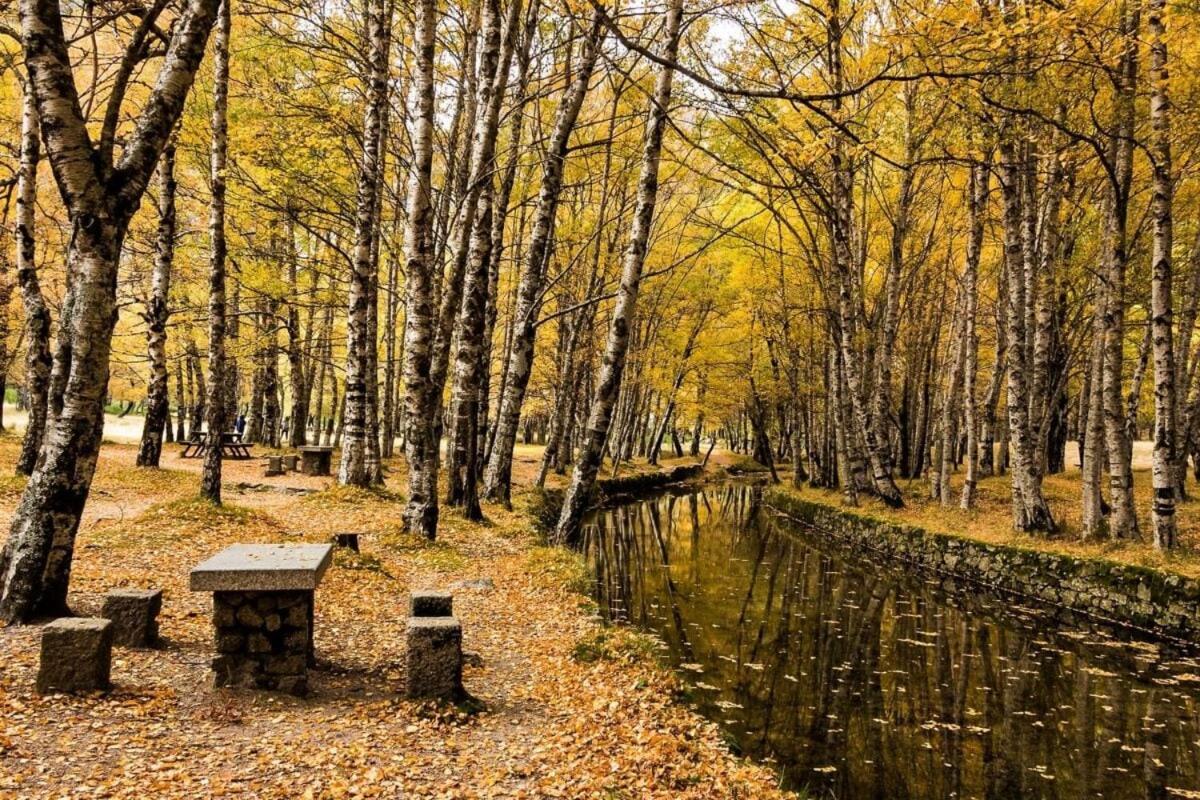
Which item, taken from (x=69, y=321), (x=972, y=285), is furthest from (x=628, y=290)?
(x=972, y=285)

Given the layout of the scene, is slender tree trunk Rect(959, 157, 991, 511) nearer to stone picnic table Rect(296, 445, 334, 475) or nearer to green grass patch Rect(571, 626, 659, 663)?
green grass patch Rect(571, 626, 659, 663)

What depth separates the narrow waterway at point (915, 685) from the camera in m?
6.46

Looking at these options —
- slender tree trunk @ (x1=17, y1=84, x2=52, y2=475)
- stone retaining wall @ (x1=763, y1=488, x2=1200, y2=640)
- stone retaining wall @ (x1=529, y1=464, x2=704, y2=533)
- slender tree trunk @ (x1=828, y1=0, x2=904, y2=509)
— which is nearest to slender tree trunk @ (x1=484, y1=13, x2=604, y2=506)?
stone retaining wall @ (x1=529, y1=464, x2=704, y2=533)

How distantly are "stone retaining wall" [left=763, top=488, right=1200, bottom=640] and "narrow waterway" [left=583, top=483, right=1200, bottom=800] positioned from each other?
0.56 m

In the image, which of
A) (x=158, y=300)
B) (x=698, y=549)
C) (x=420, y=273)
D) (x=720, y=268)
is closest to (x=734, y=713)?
(x=420, y=273)

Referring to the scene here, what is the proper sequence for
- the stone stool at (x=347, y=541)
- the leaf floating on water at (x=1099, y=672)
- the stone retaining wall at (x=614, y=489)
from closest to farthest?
1. the leaf floating on water at (x=1099, y=672)
2. the stone stool at (x=347, y=541)
3. the stone retaining wall at (x=614, y=489)

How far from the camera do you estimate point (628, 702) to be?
6648mm

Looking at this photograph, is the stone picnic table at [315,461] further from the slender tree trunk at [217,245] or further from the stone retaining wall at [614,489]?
the slender tree trunk at [217,245]

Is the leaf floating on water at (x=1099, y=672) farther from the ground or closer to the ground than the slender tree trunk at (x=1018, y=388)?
closer to the ground

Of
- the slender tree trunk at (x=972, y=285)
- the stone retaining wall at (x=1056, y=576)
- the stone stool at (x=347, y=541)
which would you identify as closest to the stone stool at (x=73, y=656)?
the stone stool at (x=347, y=541)

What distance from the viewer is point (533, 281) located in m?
16.5

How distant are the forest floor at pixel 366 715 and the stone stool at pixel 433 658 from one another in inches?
6.3

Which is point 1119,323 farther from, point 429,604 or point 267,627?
point 267,627

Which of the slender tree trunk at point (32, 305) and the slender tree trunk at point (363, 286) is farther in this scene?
the slender tree trunk at point (363, 286)
